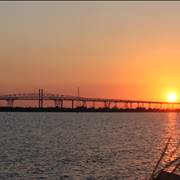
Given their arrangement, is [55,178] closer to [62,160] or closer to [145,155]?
[62,160]

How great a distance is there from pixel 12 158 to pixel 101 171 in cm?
1039

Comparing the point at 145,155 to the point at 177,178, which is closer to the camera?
the point at 177,178

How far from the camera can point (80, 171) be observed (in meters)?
33.9

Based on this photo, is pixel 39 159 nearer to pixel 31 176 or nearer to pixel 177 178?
pixel 31 176

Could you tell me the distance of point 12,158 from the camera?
41375 mm

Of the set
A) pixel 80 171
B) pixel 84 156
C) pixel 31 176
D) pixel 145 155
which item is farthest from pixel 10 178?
pixel 145 155

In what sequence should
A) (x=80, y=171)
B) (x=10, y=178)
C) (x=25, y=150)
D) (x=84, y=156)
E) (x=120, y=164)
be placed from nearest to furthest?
(x=10, y=178) < (x=80, y=171) < (x=120, y=164) < (x=84, y=156) < (x=25, y=150)

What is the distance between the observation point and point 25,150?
49562mm

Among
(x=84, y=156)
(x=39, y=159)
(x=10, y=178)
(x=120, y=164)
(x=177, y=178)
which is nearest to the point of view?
(x=177, y=178)

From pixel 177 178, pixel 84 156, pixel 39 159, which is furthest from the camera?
pixel 84 156

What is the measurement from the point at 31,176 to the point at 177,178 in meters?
15.0

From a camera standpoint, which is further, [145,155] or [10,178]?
[145,155]

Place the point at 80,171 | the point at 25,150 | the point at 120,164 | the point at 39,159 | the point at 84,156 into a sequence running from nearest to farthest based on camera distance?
the point at 80,171 → the point at 120,164 → the point at 39,159 → the point at 84,156 → the point at 25,150

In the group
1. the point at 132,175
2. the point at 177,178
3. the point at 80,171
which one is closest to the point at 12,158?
the point at 80,171
